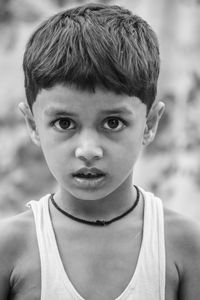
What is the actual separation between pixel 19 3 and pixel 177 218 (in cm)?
357

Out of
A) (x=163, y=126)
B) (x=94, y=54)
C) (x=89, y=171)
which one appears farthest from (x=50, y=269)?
(x=163, y=126)

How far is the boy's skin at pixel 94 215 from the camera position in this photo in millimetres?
2137

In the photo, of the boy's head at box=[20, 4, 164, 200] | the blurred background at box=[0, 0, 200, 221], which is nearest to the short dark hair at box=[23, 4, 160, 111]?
the boy's head at box=[20, 4, 164, 200]

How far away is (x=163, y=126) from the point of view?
5.31 metres

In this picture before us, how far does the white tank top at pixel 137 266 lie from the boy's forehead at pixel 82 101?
1.11 ft

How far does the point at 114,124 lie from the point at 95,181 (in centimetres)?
16

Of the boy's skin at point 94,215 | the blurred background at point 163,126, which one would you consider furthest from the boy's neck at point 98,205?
the blurred background at point 163,126

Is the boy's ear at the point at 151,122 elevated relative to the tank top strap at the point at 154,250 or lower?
elevated

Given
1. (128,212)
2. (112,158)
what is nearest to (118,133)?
(112,158)

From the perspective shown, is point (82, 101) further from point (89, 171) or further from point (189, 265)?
point (189, 265)

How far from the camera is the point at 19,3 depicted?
18.6 feet

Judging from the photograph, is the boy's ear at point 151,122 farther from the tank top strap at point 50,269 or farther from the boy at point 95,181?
the tank top strap at point 50,269

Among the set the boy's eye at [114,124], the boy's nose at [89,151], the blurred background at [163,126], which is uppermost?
the blurred background at [163,126]

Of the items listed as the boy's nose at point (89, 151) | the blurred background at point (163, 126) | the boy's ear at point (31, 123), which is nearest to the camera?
the boy's nose at point (89, 151)
